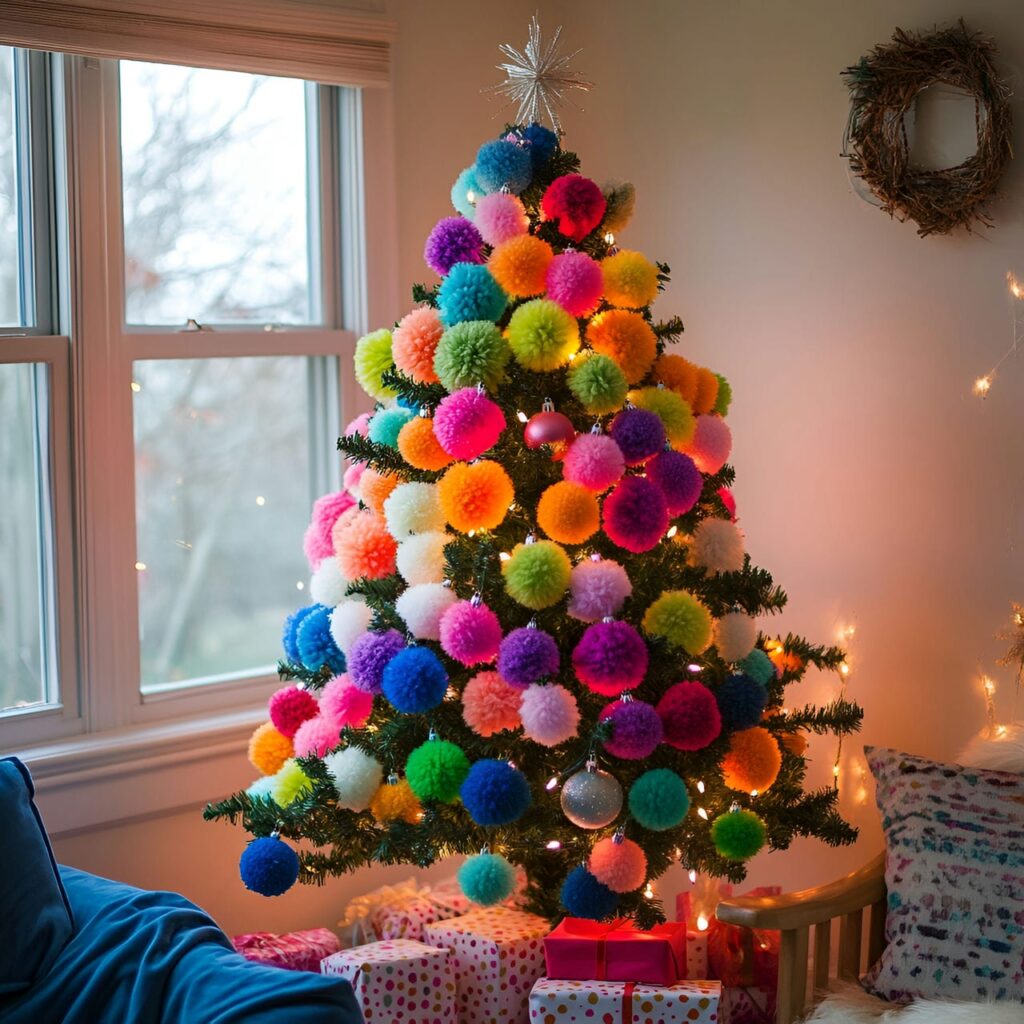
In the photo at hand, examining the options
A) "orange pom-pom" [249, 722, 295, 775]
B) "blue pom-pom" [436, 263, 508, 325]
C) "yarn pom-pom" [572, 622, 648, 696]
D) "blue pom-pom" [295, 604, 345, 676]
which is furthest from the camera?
"orange pom-pom" [249, 722, 295, 775]

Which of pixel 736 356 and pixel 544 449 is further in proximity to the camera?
pixel 736 356

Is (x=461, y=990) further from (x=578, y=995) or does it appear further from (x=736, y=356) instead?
(x=736, y=356)

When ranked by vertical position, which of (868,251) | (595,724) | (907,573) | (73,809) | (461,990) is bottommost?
(461,990)

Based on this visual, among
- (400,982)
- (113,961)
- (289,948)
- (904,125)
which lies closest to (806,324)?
(904,125)

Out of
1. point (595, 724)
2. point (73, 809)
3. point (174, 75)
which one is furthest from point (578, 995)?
point (174, 75)

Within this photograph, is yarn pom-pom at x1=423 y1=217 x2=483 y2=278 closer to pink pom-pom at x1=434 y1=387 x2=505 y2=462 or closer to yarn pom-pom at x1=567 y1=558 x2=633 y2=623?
pink pom-pom at x1=434 y1=387 x2=505 y2=462

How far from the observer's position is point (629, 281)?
2193 millimetres

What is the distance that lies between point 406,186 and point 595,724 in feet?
5.28

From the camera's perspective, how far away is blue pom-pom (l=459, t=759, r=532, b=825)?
200 cm

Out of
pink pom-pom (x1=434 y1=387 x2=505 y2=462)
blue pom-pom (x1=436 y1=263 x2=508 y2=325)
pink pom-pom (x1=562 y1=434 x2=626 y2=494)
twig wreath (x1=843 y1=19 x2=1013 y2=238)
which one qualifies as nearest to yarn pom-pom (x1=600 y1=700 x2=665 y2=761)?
pink pom-pom (x1=562 y1=434 x2=626 y2=494)

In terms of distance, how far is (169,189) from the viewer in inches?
111

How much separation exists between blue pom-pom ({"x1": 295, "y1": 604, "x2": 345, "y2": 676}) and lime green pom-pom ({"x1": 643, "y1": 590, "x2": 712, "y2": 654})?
578mm

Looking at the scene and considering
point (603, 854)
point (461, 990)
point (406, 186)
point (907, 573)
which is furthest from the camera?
point (406, 186)

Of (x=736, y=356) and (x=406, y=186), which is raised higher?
(x=406, y=186)
